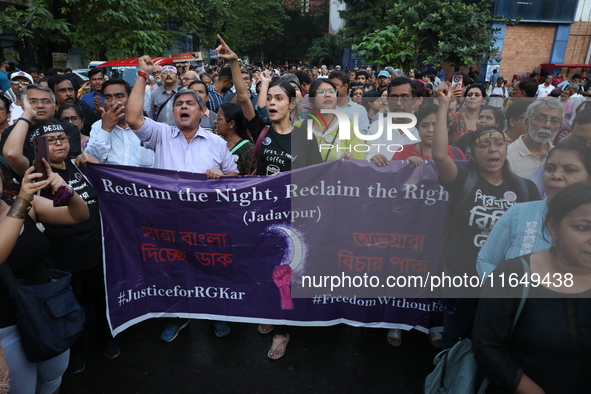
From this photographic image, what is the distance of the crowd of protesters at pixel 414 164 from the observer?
173cm

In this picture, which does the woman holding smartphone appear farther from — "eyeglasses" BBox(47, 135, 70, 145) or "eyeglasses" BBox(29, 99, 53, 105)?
"eyeglasses" BBox(29, 99, 53, 105)

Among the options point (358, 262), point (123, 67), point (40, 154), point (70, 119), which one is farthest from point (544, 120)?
point (123, 67)

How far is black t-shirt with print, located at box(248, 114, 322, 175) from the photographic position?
133 inches

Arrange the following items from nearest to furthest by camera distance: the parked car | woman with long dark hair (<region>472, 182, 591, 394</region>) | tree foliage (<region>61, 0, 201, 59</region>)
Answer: woman with long dark hair (<region>472, 182, 591, 394</region>), tree foliage (<region>61, 0, 201, 59</region>), the parked car

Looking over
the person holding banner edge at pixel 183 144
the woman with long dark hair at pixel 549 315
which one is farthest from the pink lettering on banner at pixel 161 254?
the woman with long dark hair at pixel 549 315

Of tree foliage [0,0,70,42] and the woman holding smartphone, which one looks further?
tree foliage [0,0,70,42]

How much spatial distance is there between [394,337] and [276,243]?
4.17ft

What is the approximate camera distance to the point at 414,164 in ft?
9.57

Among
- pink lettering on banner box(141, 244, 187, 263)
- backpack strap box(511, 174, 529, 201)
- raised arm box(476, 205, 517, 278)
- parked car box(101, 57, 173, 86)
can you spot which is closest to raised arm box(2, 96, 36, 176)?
pink lettering on banner box(141, 244, 187, 263)

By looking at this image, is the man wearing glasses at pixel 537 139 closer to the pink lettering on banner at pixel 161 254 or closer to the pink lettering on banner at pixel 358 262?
the pink lettering on banner at pixel 358 262

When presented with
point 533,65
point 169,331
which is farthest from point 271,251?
point 533,65

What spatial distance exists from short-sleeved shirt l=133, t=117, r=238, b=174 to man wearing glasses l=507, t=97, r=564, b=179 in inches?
95.9

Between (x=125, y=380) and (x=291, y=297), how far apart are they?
1350 mm

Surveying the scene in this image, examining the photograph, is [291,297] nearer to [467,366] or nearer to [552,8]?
[467,366]
